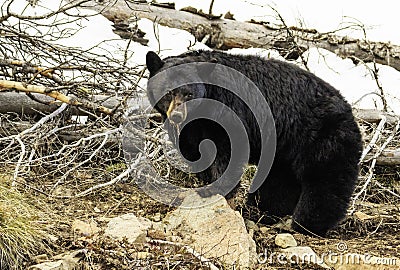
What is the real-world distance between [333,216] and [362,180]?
129 cm

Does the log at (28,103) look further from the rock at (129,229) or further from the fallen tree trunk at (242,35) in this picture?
the fallen tree trunk at (242,35)

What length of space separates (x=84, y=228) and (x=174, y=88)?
3.83 ft

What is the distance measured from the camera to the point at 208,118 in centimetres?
430

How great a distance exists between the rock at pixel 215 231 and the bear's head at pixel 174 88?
649 millimetres

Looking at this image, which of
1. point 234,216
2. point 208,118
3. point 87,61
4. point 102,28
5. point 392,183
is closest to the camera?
point 234,216

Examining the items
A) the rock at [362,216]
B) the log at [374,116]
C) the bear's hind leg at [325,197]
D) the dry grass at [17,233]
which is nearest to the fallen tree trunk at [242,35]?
Answer: the log at [374,116]

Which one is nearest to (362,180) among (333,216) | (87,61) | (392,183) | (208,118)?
(392,183)

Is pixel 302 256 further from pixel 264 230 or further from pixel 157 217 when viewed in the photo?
pixel 157 217

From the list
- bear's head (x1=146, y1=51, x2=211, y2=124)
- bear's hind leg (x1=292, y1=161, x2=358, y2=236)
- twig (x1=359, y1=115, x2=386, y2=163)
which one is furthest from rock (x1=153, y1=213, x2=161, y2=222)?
twig (x1=359, y1=115, x2=386, y2=163)

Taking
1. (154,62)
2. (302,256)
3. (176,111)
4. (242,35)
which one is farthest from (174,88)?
(242,35)

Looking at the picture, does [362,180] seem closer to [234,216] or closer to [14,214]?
[234,216]

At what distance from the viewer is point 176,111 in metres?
Answer: 4.07

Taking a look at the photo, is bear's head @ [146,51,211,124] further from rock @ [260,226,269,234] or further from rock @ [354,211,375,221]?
rock @ [354,211,375,221]

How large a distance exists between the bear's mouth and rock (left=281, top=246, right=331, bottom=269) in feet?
3.89
